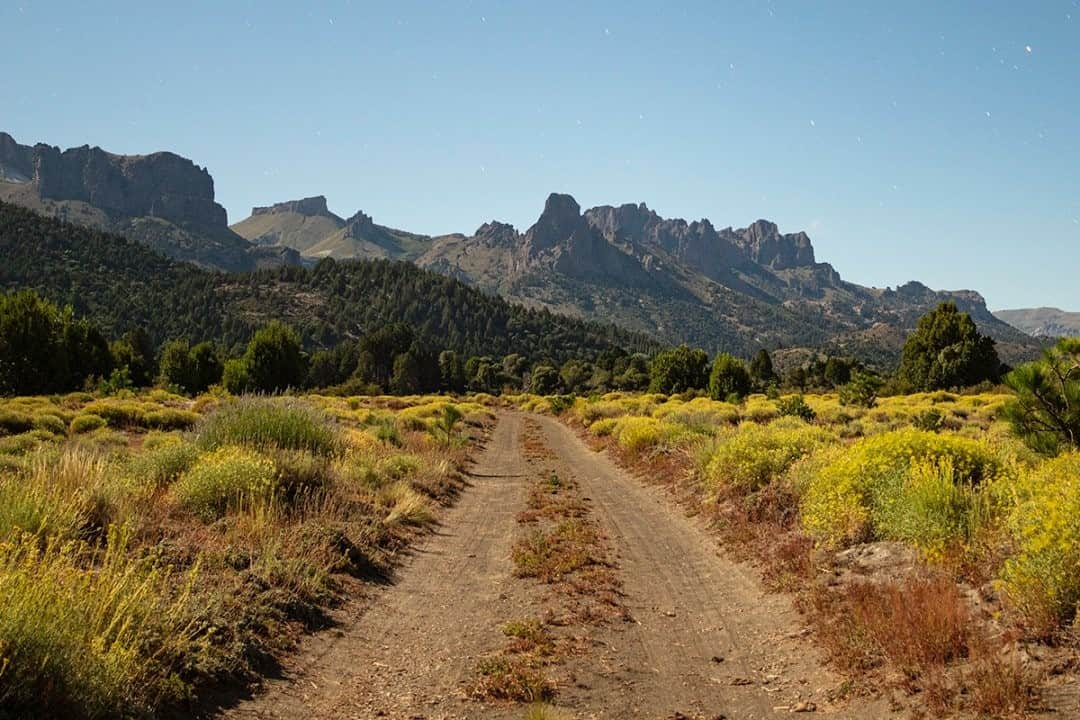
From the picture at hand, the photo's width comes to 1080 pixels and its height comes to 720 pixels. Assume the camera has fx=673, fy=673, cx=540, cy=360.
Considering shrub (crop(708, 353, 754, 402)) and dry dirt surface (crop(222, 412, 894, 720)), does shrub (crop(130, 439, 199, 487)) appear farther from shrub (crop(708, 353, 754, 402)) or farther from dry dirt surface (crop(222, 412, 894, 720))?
shrub (crop(708, 353, 754, 402))

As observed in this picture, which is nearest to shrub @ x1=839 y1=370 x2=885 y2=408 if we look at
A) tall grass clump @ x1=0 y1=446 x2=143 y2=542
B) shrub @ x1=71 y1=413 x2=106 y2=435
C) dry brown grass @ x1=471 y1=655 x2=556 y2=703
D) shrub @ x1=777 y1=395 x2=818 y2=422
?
shrub @ x1=777 y1=395 x2=818 y2=422

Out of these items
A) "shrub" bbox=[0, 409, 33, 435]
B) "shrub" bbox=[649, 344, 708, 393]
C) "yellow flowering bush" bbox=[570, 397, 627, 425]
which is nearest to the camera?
"shrub" bbox=[0, 409, 33, 435]

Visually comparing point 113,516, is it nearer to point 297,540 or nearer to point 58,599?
point 297,540

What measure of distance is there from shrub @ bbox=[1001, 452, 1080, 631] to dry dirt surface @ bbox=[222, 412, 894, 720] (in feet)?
5.22

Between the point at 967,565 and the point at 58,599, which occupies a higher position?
the point at 967,565

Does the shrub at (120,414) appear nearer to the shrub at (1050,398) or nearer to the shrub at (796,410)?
the shrub at (796,410)

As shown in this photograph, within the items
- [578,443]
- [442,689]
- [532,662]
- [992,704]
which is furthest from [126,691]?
[578,443]

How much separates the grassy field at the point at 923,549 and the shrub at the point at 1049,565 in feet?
0.04

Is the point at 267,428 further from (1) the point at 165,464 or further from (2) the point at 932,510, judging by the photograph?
(2) the point at 932,510

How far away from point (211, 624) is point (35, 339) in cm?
5510

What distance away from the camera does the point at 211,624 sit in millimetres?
6379

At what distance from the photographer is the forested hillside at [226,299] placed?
475 ft

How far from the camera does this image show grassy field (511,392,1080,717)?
5555 millimetres

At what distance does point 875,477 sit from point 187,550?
376 inches
